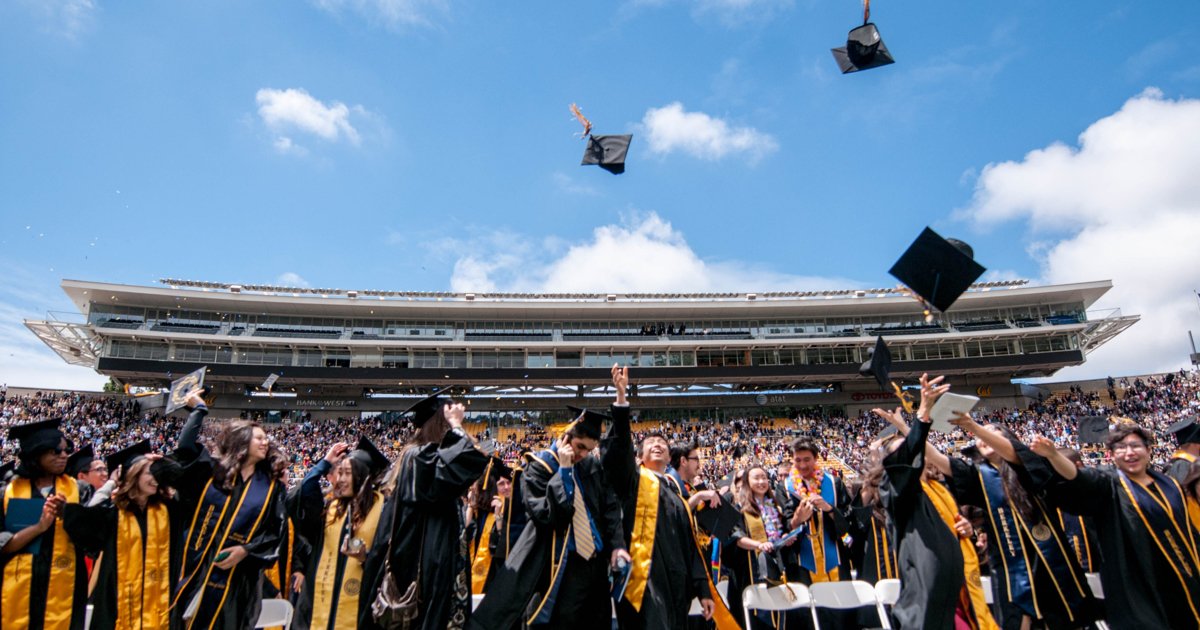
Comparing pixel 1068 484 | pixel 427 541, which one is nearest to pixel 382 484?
pixel 427 541

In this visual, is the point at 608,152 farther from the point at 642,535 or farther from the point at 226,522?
the point at 226,522

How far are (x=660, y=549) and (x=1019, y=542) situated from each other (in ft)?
8.31

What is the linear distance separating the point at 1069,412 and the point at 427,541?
4525 centimetres

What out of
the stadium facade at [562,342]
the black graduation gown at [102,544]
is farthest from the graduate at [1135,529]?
the stadium facade at [562,342]

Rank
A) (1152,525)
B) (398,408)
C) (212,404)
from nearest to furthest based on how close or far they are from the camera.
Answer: (1152,525) → (212,404) → (398,408)

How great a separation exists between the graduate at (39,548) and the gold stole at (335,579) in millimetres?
1586

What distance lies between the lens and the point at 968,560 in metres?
5.04

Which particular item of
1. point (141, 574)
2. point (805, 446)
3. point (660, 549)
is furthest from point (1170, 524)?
point (141, 574)

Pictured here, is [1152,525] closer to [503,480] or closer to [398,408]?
[503,480]

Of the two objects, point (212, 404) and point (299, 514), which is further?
point (212, 404)

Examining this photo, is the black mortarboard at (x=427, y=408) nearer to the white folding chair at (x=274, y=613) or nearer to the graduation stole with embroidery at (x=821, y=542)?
the white folding chair at (x=274, y=613)

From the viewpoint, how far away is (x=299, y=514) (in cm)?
496

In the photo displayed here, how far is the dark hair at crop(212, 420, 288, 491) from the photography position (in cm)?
468

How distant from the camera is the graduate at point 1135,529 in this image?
12.6 ft
